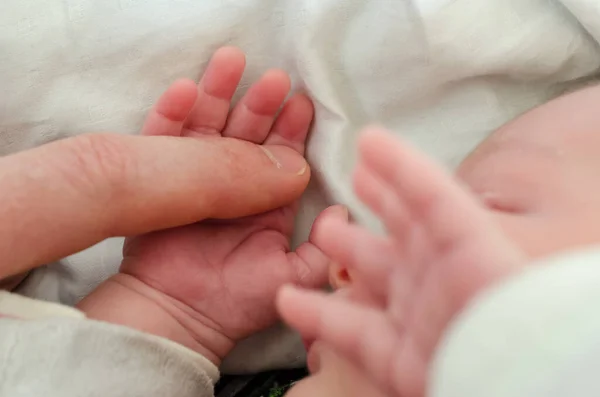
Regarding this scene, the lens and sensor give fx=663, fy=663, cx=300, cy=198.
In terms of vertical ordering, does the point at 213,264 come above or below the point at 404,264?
below

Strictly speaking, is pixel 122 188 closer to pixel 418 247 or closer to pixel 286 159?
pixel 286 159

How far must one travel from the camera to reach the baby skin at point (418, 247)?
27 centimetres

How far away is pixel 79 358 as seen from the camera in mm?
483

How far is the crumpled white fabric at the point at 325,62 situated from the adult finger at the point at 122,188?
7 cm

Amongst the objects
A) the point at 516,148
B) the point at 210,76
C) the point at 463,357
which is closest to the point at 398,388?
the point at 463,357

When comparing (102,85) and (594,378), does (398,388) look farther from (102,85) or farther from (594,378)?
(102,85)

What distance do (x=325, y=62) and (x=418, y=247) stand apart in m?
0.34

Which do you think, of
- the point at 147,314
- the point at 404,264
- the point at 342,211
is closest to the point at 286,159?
the point at 342,211

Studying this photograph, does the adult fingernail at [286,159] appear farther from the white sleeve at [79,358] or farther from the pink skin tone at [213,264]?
the white sleeve at [79,358]

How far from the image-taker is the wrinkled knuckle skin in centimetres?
52

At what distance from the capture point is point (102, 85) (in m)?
0.62

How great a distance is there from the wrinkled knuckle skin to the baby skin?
8.5 inches

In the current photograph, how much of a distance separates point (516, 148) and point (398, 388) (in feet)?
0.85

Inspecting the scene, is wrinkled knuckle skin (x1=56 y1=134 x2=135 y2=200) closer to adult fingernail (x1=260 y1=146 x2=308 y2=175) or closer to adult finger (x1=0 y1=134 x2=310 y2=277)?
adult finger (x1=0 y1=134 x2=310 y2=277)
